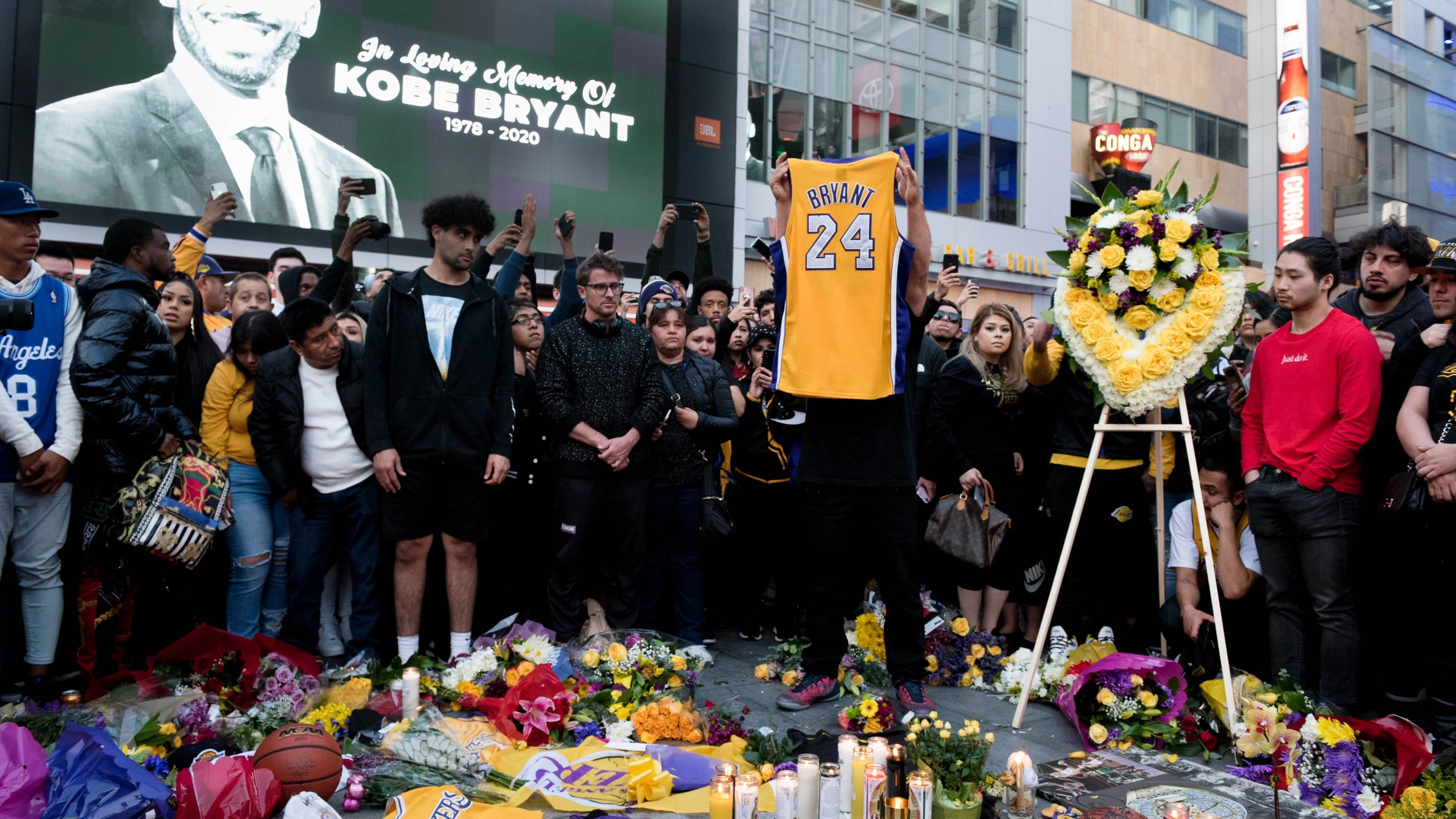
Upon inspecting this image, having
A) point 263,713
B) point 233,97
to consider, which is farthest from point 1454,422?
point 233,97

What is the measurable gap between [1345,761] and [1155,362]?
1.73 m

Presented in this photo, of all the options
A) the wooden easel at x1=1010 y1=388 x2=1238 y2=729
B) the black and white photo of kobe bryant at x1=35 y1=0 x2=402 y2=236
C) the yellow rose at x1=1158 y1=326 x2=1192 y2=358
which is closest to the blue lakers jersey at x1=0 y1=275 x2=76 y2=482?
the wooden easel at x1=1010 y1=388 x2=1238 y2=729

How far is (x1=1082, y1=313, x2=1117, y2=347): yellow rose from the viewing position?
4.42 metres

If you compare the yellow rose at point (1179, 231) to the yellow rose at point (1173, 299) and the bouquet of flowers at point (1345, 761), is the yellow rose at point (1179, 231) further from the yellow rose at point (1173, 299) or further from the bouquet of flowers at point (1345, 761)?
the bouquet of flowers at point (1345, 761)

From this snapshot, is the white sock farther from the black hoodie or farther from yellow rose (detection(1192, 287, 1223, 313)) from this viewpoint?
yellow rose (detection(1192, 287, 1223, 313))

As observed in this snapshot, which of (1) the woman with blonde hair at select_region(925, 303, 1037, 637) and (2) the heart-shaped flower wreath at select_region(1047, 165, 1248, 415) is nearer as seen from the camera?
(2) the heart-shaped flower wreath at select_region(1047, 165, 1248, 415)

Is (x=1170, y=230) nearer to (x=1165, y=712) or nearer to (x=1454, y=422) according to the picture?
(x=1454, y=422)

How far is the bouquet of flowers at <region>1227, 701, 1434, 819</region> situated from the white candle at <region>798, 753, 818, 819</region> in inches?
71.7

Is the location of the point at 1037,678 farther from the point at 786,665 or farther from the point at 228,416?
the point at 228,416

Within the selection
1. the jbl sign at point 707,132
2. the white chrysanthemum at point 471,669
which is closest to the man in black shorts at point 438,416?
the white chrysanthemum at point 471,669

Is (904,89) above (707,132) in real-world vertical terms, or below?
above

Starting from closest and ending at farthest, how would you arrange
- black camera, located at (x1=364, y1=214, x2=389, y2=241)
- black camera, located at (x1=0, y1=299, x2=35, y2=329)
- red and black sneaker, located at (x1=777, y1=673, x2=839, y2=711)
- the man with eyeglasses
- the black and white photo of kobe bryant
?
black camera, located at (x1=0, y1=299, x2=35, y2=329), red and black sneaker, located at (x1=777, y1=673, x2=839, y2=711), the man with eyeglasses, black camera, located at (x1=364, y1=214, x2=389, y2=241), the black and white photo of kobe bryant

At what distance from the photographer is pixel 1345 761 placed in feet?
11.8

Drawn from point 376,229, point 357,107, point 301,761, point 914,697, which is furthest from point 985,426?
point 357,107
